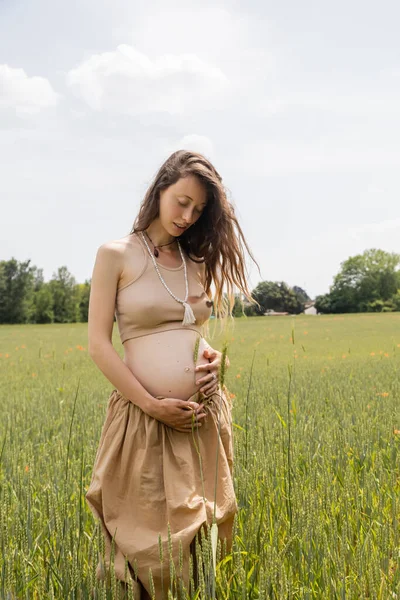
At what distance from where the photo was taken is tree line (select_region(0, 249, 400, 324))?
59250 millimetres

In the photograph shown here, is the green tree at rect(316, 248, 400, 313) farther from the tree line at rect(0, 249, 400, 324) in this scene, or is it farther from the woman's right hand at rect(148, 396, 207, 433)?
the woman's right hand at rect(148, 396, 207, 433)

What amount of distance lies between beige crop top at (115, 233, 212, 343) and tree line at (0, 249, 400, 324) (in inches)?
1702

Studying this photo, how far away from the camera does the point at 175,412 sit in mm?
1901

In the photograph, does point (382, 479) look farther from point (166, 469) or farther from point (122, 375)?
point (122, 375)

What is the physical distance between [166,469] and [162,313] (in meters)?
0.55

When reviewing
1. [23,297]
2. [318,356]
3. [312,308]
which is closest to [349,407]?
[318,356]

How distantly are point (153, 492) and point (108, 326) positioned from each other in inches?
23.7

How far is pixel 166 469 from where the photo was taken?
6.28 ft

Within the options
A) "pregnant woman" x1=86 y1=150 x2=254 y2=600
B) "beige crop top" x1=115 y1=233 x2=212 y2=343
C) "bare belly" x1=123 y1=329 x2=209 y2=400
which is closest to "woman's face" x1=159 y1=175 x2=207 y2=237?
"pregnant woman" x1=86 y1=150 x2=254 y2=600

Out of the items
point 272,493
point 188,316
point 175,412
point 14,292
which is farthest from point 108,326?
point 14,292

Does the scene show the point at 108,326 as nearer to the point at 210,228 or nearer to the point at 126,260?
the point at 126,260

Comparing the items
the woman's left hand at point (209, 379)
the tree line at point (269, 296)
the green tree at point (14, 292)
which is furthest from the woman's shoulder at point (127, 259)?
the green tree at point (14, 292)

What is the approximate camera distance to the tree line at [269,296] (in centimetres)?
5925

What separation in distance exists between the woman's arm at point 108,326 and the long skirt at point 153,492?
0.37ft
